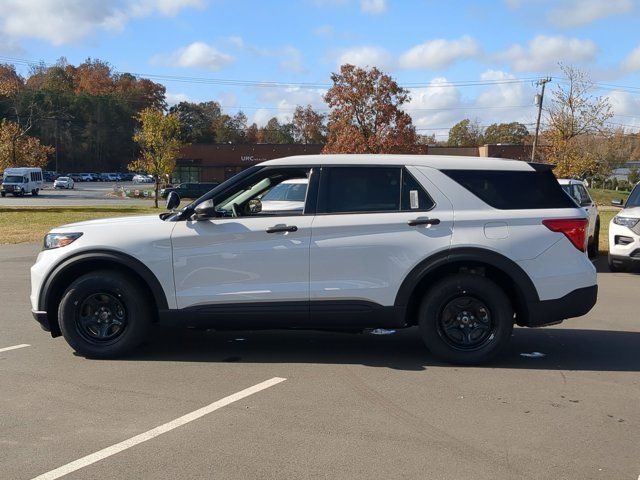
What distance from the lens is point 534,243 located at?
567cm

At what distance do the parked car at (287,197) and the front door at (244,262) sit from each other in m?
0.21

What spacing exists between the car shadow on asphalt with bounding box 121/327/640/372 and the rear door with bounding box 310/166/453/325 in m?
0.67

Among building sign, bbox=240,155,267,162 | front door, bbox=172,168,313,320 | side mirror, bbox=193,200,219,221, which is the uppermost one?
building sign, bbox=240,155,267,162

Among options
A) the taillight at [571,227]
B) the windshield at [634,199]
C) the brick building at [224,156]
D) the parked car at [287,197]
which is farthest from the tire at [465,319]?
the brick building at [224,156]

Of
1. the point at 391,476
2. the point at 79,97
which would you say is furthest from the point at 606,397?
the point at 79,97

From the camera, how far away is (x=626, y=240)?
447 inches

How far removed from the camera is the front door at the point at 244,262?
572 centimetres

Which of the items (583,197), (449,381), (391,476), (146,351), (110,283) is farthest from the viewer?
(583,197)

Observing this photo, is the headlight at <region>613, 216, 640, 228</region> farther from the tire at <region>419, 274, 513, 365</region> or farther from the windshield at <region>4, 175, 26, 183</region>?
the windshield at <region>4, 175, 26, 183</region>

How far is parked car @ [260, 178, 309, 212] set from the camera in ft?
19.7

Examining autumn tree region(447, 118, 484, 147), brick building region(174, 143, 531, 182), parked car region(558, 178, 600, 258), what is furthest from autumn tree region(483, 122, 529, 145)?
parked car region(558, 178, 600, 258)

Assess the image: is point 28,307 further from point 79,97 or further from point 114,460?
point 79,97

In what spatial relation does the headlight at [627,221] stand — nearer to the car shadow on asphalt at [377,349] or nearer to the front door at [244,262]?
the car shadow on asphalt at [377,349]

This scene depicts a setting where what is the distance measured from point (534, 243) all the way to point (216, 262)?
293 centimetres
